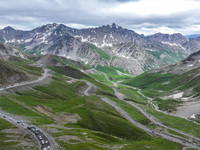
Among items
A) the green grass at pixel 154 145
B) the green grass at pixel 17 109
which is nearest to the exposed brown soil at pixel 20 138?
the green grass at pixel 17 109

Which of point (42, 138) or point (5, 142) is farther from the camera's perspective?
point (42, 138)

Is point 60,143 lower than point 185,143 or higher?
higher

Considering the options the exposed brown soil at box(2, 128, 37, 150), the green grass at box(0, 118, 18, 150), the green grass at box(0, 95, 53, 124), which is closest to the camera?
the green grass at box(0, 118, 18, 150)

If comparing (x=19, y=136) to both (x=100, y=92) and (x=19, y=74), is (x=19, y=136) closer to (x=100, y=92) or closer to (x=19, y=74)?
(x=19, y=74)

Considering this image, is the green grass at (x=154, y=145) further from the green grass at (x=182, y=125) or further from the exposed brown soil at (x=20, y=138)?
the exposed brown soil at (x=20, y=138)

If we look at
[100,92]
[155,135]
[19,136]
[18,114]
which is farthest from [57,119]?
[100,92]

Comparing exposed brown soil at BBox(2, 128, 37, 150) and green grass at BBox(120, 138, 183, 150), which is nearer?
exposed brown soil at BBox(2, 128, 37, 150)

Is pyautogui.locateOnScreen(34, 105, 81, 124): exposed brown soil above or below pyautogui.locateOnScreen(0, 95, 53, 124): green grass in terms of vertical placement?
below

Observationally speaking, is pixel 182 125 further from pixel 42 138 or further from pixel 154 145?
pixel 42 138

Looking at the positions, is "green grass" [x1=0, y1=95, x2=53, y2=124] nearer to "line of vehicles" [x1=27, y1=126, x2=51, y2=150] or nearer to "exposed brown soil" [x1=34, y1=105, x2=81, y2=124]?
"exposed brown soil" [x1=34, y1=105, x2=81, y2=124]

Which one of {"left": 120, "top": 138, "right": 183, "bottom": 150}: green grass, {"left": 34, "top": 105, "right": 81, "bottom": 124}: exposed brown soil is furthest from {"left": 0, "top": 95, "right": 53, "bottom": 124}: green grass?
{"left": 120, "top": 138, "right": 183, "bottom": 150}: green grass

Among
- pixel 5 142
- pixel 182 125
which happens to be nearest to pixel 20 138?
pixel 5 142
